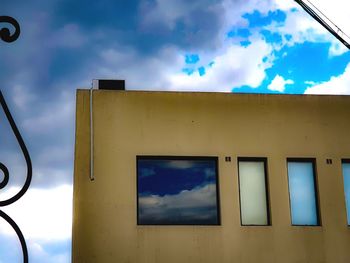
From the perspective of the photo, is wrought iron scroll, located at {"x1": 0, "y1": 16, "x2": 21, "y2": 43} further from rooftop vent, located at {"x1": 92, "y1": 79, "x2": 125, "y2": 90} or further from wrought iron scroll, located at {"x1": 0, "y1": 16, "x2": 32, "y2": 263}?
rooftop vent, located at {"x1": 92, "y1": 79, "x2": 125, "y2": 90}

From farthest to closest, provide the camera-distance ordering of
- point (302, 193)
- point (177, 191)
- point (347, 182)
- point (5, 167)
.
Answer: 1. point (347, 182)
2. point (302, 193)
3. point (177, 191)
4. point (5, 167)

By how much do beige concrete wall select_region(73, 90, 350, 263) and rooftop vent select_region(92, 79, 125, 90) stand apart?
35 cm

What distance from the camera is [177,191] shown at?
15.3 m

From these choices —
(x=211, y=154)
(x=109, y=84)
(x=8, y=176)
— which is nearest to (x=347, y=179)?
(x=211, y=154)

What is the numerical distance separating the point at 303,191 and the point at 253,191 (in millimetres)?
1273

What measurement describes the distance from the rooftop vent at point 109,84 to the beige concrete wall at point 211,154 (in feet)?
1.16

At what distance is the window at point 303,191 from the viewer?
50.9 feet

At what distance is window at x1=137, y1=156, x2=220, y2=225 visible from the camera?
1495cm

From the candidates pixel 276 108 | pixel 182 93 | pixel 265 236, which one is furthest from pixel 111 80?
pixel 265 236

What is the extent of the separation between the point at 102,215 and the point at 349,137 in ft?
21.3

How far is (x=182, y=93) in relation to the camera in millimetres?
15703

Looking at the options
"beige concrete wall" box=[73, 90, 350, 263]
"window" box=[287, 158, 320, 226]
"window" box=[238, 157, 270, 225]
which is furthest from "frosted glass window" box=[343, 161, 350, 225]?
"window" box=[238, 157, 270, 225]

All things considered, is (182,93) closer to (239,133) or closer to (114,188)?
(239,133)

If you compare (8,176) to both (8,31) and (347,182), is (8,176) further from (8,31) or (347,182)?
(347,182)
